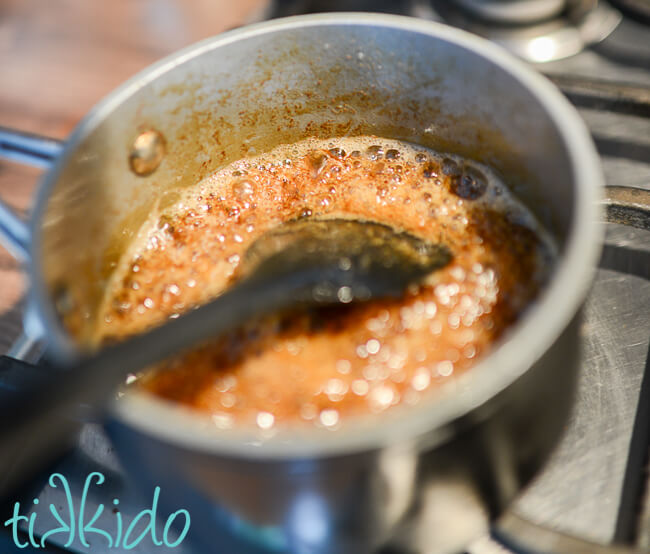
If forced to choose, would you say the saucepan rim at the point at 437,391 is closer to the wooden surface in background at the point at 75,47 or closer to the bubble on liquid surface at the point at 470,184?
the bubble on liquid surface at the point at 470,184

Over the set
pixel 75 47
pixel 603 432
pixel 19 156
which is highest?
pixel 75 47

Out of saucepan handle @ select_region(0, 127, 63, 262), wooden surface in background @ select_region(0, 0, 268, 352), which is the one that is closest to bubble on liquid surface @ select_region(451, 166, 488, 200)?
saucepan handle @ select_region(0, 127, 63, 262)

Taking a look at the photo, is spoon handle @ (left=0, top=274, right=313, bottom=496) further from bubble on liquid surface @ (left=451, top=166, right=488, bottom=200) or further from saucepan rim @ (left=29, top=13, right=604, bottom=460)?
bubble on liquid surface @ (left=451, top=166, right=488, bottom=200)

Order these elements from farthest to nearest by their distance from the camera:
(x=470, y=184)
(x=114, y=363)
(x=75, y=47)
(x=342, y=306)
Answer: (x=75, y=47) → (x=470, y=184) → (x=342, y=306) → (x=114, y=363)

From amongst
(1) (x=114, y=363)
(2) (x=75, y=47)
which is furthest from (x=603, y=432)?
(2) (x=75, y=47)

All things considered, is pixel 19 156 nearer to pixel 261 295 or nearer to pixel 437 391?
pixel 261 295

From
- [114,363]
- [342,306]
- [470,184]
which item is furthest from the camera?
[470,184]
